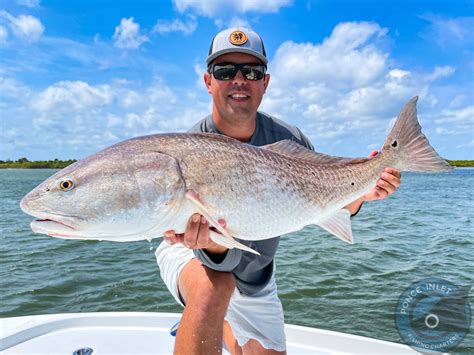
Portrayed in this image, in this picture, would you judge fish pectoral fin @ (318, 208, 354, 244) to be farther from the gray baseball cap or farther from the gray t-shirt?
the gray baseball cap

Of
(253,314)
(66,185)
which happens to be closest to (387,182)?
(253,314)

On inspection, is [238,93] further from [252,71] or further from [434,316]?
[434,316]

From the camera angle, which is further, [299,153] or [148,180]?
[299,153]

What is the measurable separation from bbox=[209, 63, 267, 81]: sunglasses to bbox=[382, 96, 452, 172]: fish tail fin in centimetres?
123

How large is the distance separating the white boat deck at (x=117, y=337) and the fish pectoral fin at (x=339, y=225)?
5.28ft

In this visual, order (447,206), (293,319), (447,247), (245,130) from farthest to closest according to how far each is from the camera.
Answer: (447,206)
(447,247)
(293,319)
(245,130)

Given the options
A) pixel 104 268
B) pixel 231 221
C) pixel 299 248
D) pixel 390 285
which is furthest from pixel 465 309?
pixel 104 268

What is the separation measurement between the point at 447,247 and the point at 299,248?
459 centimetres

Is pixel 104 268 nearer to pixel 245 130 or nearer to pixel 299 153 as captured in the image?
A: pixel 245 130

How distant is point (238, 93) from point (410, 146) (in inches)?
58.2

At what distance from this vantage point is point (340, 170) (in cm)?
313

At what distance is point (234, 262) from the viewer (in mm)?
3307

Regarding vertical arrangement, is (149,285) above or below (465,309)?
above

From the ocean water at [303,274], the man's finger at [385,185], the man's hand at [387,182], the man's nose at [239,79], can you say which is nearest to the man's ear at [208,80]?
the man's nose at [239,79]
